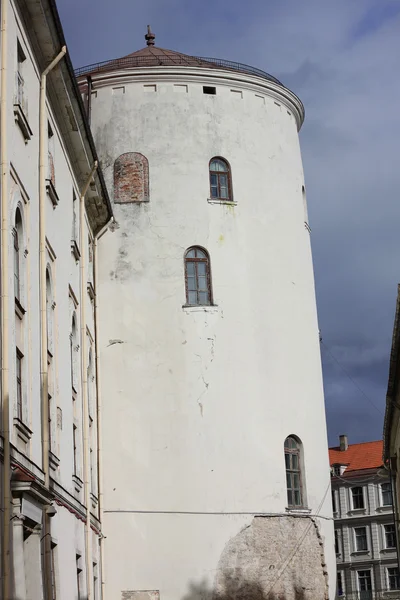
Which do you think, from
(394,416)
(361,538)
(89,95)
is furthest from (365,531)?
(89,95)

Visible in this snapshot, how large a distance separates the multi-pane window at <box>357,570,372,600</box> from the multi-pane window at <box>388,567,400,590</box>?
1.45m

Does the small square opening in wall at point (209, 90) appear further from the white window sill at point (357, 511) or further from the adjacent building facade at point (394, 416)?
the white window sill at point (357, 511)

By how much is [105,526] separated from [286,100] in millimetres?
13938

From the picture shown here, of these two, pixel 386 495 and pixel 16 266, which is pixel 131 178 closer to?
pixel 16 266

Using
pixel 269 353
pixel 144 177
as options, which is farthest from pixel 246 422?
pixel 144 177

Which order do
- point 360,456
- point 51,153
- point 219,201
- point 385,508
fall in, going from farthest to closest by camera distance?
1. point 360,456
2. point 385,508
3. point 219,201
4. point 51,153

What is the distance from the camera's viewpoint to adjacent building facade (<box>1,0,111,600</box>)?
53.4ft

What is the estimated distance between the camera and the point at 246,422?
29.5 meters

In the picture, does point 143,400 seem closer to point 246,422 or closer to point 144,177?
point 246,422

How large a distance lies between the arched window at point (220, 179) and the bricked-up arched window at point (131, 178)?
1.89 m

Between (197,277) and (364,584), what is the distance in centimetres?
4510

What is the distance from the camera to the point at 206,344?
1171 inches

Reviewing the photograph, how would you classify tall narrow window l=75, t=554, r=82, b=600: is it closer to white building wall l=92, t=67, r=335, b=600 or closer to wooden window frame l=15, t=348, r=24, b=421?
white building wall l=92, t=67, r=335, b=600

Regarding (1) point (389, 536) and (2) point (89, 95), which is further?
(1) point (389, 536)
